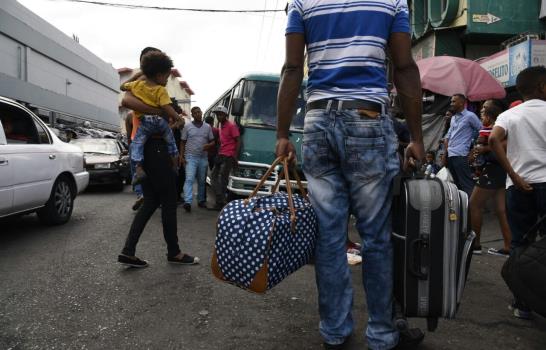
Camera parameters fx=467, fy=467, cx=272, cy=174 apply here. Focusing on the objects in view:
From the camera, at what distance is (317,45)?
90.1 inches

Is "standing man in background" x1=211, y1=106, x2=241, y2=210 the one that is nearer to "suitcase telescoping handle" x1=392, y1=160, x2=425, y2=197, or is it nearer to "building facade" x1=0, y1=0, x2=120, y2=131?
"suitcase telescoping handle" x1=392, y1=160, x2=425, y2=197

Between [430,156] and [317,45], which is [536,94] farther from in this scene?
[430,156]

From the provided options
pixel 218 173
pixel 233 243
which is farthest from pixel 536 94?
pixel 218 173

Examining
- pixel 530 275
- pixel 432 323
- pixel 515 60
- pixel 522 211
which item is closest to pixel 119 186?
pixel 515 60

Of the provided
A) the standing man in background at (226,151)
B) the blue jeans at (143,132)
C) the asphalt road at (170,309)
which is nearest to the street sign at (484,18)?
the standing man in background at (226,151)

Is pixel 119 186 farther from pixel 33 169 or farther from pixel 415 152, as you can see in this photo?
pixel 415 152

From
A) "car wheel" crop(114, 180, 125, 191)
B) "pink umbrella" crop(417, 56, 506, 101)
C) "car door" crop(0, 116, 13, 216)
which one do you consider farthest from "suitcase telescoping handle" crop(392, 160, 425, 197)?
"car wheel" crop(114, 180, 125, 191)

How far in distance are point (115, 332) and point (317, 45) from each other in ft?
6.57

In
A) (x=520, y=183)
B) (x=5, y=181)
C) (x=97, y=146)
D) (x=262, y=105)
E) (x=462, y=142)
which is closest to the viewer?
(x=520, y=183)

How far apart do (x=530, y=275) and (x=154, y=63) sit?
3.19 meters

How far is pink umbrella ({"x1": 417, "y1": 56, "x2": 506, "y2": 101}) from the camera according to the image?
8.49 metres

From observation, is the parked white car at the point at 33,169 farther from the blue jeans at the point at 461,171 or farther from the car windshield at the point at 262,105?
the blue jeans at the point at 461,171

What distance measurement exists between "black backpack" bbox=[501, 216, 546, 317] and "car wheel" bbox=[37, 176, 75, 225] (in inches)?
219

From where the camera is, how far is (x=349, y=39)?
2.21 meters
